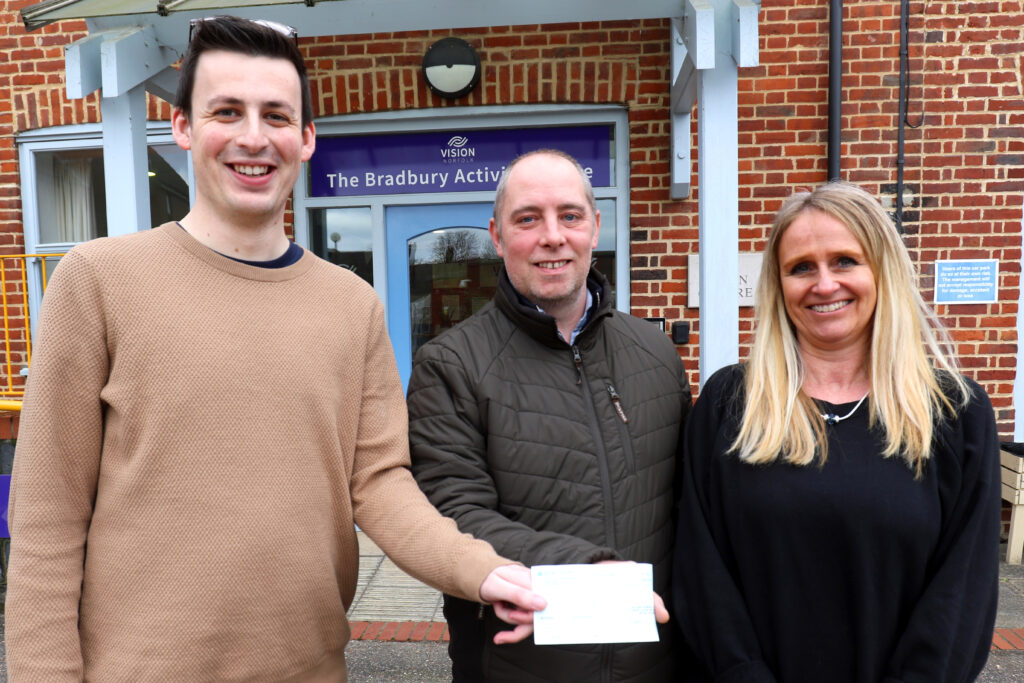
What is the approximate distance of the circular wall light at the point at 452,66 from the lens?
4895 mm

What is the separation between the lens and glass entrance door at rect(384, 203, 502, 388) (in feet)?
17.2

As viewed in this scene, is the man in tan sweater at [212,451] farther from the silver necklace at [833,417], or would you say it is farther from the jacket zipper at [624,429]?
the silver necklace at [833,417]

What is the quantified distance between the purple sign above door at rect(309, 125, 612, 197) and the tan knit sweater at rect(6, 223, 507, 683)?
372 centimetres

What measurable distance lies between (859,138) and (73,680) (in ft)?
16.5

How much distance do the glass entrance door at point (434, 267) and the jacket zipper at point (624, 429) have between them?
3.44 m

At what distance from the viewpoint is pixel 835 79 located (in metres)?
4.74

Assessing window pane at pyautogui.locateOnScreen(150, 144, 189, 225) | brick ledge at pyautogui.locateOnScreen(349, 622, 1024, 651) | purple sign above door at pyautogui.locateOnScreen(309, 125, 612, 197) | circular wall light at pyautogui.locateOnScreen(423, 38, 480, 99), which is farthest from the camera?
window pane at pyautogui.locateOnScreen(150, 144, 189, 225)

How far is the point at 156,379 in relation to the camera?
56.4 inches

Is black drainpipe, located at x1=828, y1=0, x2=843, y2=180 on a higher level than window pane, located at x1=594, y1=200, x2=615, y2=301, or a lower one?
higher

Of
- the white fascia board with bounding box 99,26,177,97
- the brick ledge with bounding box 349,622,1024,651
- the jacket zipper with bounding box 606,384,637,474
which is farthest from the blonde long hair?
the white fascia board with bounding box 99,26,177,97

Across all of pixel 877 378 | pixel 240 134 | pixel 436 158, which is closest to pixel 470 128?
pixel 436 158

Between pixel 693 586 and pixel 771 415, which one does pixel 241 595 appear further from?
pixel 771 415

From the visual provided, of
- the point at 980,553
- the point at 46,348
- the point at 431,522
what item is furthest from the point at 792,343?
the point at 46,348

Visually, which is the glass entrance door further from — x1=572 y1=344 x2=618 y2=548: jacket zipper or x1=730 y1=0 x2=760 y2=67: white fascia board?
Result: x1=572 y1=344 x2=618 y2=548: jacket zipper
